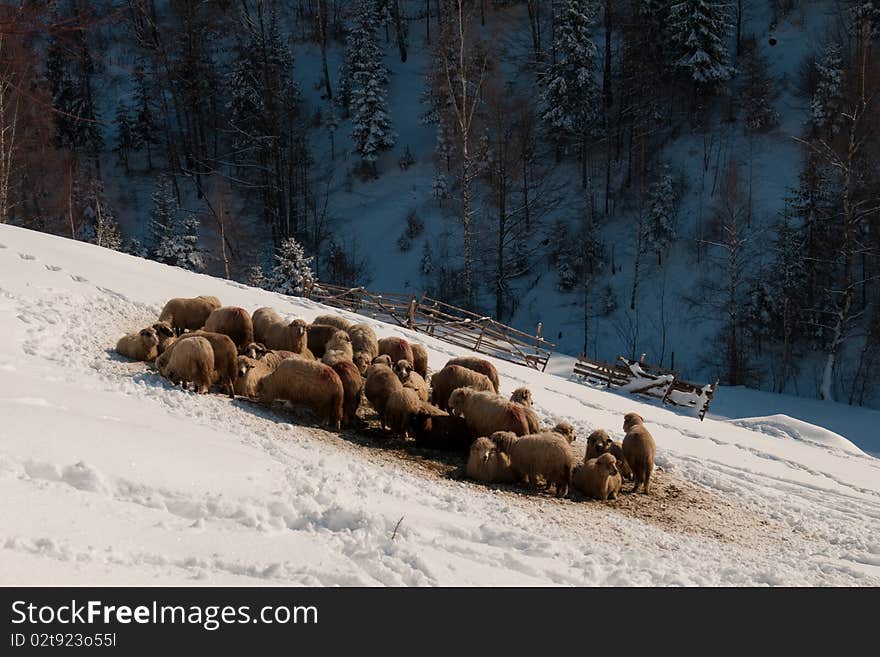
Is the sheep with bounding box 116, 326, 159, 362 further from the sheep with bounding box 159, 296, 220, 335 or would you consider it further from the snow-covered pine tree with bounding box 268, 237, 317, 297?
the snow-covered pine tree with bounding box 268, 237, 317, 297

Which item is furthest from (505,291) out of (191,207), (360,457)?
(360,457)

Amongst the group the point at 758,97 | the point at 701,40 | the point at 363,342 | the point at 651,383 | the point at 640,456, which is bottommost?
the point at 651,383

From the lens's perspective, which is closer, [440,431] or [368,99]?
[440,431]

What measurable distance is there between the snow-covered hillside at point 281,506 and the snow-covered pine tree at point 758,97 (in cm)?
3094


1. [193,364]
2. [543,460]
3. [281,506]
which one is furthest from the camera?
[193,364]

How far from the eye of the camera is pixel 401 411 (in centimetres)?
993

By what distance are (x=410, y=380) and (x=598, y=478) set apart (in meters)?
3.17

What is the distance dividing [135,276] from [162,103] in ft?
132

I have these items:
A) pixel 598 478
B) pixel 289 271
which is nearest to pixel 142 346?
pixel 598 478

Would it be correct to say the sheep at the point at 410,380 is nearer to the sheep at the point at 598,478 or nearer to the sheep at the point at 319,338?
the sheep at the point at 319,338

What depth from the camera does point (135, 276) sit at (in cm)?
1435

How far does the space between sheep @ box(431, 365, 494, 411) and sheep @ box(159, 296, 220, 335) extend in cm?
389

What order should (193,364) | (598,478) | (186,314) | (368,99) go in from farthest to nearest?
(368,99)
(186,314)
(193,364)
(598,478)

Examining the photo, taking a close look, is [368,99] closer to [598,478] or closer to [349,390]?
[349,390]
